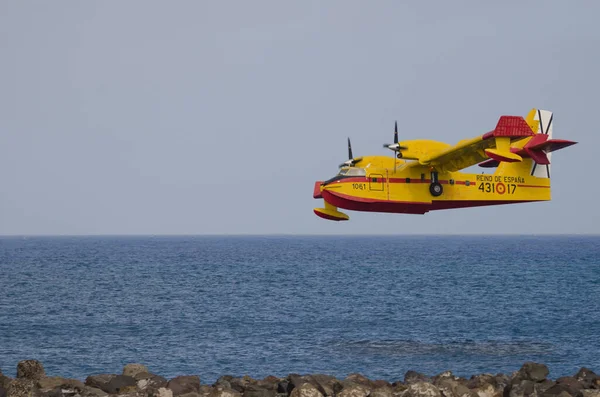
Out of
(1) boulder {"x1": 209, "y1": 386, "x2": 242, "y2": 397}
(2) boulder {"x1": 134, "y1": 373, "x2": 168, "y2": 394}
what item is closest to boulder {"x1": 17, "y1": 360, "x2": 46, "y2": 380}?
(2) boulder {"x1": 134, "y1": 373, "x2": 168, "y2": 394}

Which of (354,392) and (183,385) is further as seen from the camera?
(183,385)

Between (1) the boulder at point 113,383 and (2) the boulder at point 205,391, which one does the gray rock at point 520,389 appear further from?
(1) the boulder at point 113,383

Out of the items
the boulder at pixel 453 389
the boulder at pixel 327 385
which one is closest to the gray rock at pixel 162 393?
the boulder at pixel 327 385

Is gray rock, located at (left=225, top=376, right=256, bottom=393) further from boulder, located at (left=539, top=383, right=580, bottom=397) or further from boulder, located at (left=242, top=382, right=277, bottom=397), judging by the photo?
boulder, located at (left=539, top=383, right=580, bottom=397)

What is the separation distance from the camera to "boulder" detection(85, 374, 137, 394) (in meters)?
31.1

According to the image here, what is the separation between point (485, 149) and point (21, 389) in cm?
2161

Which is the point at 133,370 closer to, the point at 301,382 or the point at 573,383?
the point at 301,382

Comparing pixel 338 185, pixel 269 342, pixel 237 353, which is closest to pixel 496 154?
pixel 338 185

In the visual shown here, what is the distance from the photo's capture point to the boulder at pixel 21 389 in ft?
95.0

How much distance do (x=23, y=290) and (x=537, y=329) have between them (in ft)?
255

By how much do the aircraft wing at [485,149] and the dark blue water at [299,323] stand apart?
23.4 metres

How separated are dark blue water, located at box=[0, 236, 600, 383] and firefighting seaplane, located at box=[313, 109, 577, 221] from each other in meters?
22.3

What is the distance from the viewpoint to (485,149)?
119 ft

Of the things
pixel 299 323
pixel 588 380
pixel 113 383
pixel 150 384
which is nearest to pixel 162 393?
pixel 150 384
